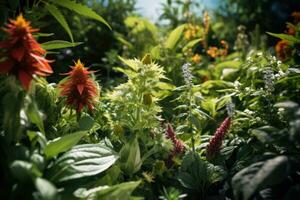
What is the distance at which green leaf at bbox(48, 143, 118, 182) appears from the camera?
139 cm

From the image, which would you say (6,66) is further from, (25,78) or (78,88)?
(78,88)

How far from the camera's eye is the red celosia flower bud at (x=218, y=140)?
176cm

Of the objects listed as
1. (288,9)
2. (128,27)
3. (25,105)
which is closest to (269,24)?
(288,9)

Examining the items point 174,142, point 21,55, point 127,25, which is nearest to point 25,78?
point 21,55

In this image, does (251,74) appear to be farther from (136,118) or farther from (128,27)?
(128,27)

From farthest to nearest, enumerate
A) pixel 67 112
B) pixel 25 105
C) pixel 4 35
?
1. pixel 67 112
2. pixel 4 35
3. pixel 25 105

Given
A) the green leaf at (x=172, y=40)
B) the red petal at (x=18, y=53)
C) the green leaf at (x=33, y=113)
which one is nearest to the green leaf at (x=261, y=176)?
the green leaf at (x=33, y=113)

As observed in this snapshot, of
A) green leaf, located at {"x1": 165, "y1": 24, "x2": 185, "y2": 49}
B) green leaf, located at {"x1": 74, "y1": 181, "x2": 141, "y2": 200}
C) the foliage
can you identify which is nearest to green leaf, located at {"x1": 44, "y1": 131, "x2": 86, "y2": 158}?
the foliage

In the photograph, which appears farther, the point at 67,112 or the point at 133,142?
the point at 67,112

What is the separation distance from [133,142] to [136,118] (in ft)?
0.45

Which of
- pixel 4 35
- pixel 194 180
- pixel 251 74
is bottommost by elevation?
pixel 194 180

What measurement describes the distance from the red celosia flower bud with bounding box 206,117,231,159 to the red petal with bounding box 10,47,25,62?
0.89 meters

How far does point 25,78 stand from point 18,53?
8cm

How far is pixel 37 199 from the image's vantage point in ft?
4.00
